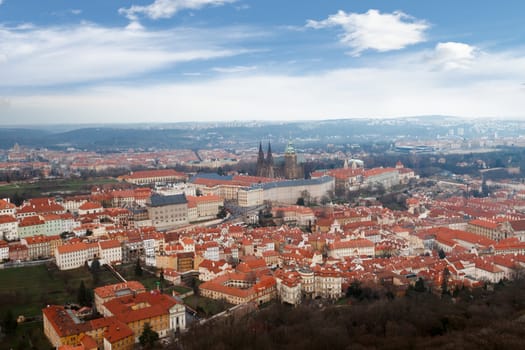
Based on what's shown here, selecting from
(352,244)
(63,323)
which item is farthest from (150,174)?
(63,323)

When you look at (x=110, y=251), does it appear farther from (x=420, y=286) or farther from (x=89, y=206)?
(x=420, y=286)

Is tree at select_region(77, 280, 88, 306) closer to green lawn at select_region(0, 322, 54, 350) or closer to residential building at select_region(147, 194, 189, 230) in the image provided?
green lawn at select_region(0, 322, 54, 350)

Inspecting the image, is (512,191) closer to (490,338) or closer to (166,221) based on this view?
(166,221)

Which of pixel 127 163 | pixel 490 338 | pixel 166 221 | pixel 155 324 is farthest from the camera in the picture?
pixel 127 163

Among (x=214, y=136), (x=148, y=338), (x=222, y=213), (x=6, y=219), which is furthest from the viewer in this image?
(x=214, y=136)

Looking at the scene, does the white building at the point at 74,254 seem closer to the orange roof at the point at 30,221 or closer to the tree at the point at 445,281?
the orange roof at the point at 30,221

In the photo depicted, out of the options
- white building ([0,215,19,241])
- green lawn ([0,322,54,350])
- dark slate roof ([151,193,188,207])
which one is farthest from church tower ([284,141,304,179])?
green lawn ([0,322,54,350])

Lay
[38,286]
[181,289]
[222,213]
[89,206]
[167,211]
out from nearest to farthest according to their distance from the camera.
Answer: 1. [38,286]
2. [181,289]
3. [167,211]
4. [89,206]
5. [222,213]

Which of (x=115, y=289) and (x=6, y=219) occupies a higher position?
(x=6, y=219)

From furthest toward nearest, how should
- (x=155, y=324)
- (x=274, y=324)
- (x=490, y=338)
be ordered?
(x=155, y=324), (x=274, y=324), (x=490, y=338)

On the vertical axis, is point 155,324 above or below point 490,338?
below

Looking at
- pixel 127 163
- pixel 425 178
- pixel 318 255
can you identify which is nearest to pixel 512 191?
pixel 425 178
